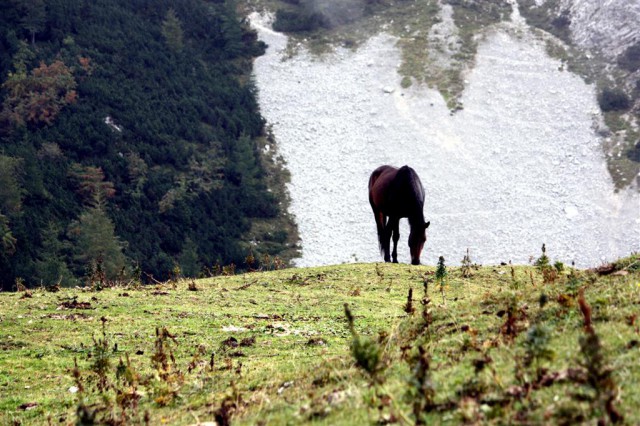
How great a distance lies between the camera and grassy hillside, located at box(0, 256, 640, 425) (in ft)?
15.7

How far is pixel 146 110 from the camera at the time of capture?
165 ft

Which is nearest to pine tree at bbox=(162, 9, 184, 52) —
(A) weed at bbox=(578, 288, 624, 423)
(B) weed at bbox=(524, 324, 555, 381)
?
(B) weed at bbox=(524, 324, 555, 381)

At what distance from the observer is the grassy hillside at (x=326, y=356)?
15.7ft

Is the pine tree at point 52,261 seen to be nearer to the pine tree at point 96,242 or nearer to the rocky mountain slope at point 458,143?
the pine tree at point 96,242

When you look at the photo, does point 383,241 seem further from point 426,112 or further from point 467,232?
point 426,112

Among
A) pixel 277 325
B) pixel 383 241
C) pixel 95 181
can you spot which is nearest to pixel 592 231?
pixel 383 241

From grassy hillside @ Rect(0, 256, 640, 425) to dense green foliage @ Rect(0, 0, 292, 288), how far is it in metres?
18.2

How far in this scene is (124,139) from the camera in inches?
1823

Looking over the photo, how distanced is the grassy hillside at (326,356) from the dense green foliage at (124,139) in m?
18.2

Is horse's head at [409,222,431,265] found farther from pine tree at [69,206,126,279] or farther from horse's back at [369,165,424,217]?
pine tree at [69,206,126,279]

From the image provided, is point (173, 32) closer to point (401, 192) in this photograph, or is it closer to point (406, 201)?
point (401, 192)

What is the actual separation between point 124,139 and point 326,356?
39.8 meters

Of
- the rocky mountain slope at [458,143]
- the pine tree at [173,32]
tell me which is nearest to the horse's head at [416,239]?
the rocky mountain slope at [458,143]

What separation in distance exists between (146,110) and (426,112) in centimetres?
2156
